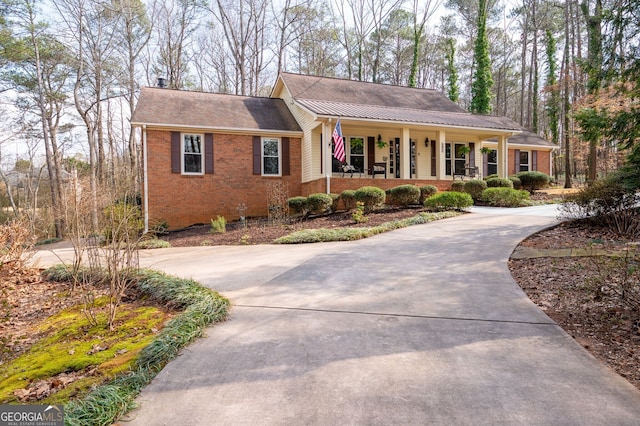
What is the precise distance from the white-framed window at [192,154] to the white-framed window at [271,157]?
2415 millimetres

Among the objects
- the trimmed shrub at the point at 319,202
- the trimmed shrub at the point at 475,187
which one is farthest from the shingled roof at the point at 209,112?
the trimmed shrub at the point at 475,187

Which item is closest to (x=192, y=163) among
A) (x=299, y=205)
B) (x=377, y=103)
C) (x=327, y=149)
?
(x=299, y=205)

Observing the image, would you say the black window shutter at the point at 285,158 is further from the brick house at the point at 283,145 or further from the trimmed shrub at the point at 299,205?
the trimmed shrub at the point at 299,205

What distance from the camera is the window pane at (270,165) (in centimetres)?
1479

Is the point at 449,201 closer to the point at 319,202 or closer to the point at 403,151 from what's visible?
the point at 403,151

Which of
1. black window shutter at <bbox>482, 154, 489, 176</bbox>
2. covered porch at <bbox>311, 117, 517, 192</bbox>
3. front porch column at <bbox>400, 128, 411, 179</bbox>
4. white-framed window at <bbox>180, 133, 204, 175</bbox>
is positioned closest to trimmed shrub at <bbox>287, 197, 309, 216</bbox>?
covered porch at <bbox>311, 117, 517, 192</bbox>

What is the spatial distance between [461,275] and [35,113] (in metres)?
23.8

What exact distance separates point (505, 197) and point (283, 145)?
28.3ft

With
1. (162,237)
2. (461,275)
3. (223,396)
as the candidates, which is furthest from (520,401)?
(162,237)

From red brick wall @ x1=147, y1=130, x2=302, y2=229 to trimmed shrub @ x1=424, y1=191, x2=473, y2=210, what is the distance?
5899mm

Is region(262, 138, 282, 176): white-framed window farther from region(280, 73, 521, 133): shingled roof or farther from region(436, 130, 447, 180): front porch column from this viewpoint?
region(436, 130, 447, 180): front porch column

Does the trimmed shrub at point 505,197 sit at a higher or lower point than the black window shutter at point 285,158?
lower

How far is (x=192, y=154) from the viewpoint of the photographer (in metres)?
13.7

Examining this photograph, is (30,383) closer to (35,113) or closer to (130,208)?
(130,208)
